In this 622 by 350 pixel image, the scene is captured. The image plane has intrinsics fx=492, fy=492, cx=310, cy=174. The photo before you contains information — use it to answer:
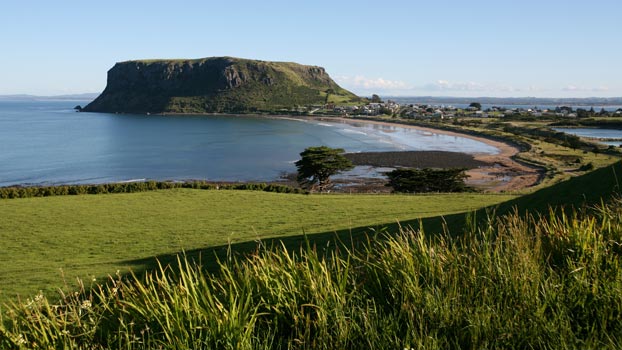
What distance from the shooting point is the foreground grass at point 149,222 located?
14695 millimetres

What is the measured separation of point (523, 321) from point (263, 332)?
2484 mm

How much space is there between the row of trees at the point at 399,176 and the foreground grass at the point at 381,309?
35608 mm

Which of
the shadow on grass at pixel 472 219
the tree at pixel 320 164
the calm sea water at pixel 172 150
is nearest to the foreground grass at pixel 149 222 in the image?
the shadow on grass at pixel 472 219

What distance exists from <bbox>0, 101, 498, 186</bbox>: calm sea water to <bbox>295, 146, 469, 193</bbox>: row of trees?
10145mm

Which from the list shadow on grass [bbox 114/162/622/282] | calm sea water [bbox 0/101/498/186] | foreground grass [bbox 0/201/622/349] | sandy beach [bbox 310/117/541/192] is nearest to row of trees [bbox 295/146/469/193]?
sandy beach [bbox 310/117/541/192]

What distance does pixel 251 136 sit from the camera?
10500 centimetres

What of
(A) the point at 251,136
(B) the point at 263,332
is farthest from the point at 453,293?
(A) the point at 251,136

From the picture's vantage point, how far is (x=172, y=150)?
82.1 meters

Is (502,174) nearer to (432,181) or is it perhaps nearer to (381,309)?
(432,181)

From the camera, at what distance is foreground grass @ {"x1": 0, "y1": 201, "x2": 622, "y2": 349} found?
178 inches

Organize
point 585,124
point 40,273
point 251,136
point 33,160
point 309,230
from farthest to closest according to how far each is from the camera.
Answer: point 585,124
point 251,136
point 33,160
point 309,230
point 40,273

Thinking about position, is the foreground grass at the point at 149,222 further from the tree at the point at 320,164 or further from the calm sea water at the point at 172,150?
the calm sea water at the point at 172,150

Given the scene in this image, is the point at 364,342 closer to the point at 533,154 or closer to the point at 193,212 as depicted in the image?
the point at 193,212

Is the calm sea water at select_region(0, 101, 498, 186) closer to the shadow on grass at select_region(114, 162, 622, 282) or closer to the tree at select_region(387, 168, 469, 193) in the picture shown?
the tree at select_region(387, 168, 469, 193)
